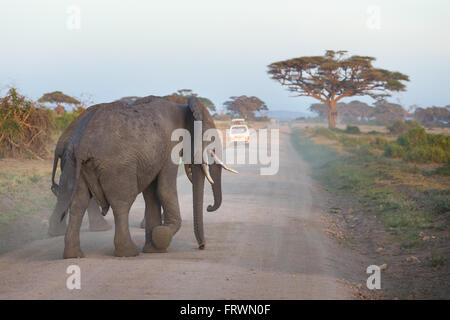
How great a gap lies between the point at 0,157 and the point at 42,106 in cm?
261

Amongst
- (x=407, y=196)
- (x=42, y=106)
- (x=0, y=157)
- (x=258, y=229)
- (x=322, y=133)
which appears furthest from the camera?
(x=322, y=133)

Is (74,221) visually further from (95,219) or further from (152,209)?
(95,219)

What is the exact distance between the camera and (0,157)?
16.1 meters

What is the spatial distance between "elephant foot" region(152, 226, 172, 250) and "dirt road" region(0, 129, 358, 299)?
17 centimetres

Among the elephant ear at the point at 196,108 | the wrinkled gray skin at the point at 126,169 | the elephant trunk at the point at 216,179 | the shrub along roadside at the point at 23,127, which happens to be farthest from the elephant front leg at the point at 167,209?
the shrub along roadside at the point at 23,127

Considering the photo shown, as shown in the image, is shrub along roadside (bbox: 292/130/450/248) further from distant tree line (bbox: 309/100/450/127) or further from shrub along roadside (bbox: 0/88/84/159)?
distant tree line (bbox: 309/100/450/127)

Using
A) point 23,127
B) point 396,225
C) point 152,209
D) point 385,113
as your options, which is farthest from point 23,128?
point 385,113

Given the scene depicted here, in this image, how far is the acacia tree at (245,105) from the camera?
83188mm

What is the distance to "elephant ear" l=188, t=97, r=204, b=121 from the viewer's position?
652 cm

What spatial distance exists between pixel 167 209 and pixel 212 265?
1.17 metres

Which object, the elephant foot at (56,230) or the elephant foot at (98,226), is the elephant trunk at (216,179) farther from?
the elephant foot at (56,230)

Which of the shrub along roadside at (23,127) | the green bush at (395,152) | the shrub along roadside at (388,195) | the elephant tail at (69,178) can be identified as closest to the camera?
the elephant tail at (69,178)
